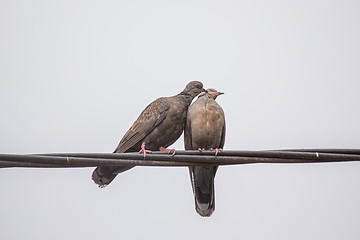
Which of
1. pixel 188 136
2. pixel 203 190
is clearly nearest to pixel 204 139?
pixel 188 136

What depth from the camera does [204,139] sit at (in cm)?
579

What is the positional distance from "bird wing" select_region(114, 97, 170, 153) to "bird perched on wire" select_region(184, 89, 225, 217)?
33cm

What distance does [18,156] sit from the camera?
3211 millimetres

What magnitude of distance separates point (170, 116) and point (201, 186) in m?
0.92

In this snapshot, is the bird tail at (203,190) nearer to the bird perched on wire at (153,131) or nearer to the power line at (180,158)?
the bird perched on wire at (153,131)

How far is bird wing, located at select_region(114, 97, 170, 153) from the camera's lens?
5891mm

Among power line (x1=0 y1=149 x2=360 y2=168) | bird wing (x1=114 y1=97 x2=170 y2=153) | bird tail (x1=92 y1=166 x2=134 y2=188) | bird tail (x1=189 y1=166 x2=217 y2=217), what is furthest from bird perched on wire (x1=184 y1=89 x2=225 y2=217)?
power line (x1=0 y1=149 x2=360 y2=168)

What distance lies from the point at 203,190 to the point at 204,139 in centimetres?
63

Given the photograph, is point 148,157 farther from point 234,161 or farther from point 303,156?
point 303,156

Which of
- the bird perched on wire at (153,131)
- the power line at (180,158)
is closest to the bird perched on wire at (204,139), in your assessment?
the bird perched on wire at (153,131)

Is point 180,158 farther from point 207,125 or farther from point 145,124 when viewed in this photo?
point 145,124

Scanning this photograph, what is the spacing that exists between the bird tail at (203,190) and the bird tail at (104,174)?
32.2 inches

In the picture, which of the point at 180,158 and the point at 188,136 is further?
the point at 188,136

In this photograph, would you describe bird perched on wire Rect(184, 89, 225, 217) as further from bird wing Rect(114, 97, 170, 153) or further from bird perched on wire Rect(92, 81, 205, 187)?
bird wing Rect(114, 97, 170, 153)
